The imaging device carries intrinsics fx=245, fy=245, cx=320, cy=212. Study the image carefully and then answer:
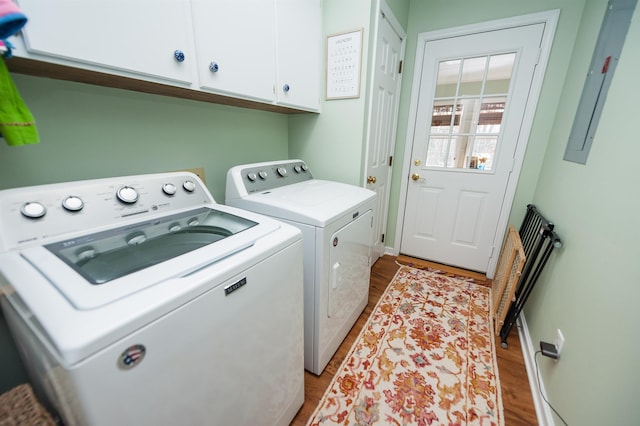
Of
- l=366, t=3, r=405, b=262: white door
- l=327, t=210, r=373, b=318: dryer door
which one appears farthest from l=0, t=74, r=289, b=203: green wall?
l=366, t=3, r=405, b=262: white door

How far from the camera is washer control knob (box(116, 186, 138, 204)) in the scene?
0.93 m

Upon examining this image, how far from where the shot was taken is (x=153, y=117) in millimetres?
1204

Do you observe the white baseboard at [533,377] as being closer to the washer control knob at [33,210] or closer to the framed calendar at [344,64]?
the framed calendar at [344,64]

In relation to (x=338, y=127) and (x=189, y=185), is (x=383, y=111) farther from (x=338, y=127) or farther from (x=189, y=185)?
(x=189, y=185)

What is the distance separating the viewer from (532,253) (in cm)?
163

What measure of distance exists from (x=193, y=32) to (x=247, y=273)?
3.23 ft

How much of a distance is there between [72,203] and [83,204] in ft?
0.09

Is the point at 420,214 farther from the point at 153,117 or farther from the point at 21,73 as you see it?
the point at 21,73

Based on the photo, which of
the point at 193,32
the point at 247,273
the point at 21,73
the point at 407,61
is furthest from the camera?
the point at 407,61

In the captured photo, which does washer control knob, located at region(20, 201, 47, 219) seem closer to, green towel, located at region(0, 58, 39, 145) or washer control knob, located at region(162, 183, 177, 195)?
green towel, located at region(0, 58, 39, 145)

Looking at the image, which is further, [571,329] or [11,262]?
[571,329]

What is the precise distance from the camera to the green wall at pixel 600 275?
81 centimetres

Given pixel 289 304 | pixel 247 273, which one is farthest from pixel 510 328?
pixel 247 273

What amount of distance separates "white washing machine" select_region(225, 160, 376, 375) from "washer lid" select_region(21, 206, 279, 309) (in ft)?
0.70
